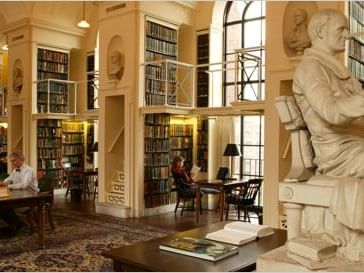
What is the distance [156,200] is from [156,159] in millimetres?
863

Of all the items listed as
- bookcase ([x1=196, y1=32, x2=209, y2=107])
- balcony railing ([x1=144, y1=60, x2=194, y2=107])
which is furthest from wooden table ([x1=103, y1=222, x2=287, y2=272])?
bookcase ([x1=196, y1=32, x2=209, y2=107])

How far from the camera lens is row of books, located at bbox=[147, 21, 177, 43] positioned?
8758mm

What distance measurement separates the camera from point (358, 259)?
2008mm

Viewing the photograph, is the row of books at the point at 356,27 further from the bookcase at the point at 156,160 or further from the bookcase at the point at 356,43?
the bookcase at the point at 156,160

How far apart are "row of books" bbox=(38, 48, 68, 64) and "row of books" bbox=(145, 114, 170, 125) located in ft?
13.7

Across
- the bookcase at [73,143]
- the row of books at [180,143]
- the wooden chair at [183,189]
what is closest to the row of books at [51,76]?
the bookcase at [73,143]

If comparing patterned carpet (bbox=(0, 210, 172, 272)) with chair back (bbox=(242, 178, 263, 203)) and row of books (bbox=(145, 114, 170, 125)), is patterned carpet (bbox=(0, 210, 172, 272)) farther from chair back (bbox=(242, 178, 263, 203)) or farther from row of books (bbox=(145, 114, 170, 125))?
row of books (bbox=(145, 114, 170, 125))

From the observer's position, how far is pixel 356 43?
656 centimetres

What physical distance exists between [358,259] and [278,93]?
4.64 metres

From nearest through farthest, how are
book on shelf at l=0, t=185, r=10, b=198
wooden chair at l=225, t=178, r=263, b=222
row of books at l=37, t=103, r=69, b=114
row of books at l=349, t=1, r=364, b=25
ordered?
book on shelf at l=0, t=185, r=10, b=198
row of books at l=349, t=1, r=364, b=25
wooden chair at l=225, t=178, r=263, b=222
row of books at l=37, t=103, r=69, b=114

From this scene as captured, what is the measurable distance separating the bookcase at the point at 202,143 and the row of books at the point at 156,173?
42.3 inches

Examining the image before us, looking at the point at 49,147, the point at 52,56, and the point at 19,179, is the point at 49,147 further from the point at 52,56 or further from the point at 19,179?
the point at 19,179

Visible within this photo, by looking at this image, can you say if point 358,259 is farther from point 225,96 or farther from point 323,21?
point 225,96

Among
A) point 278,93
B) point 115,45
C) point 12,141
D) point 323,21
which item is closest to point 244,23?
point 115,45
